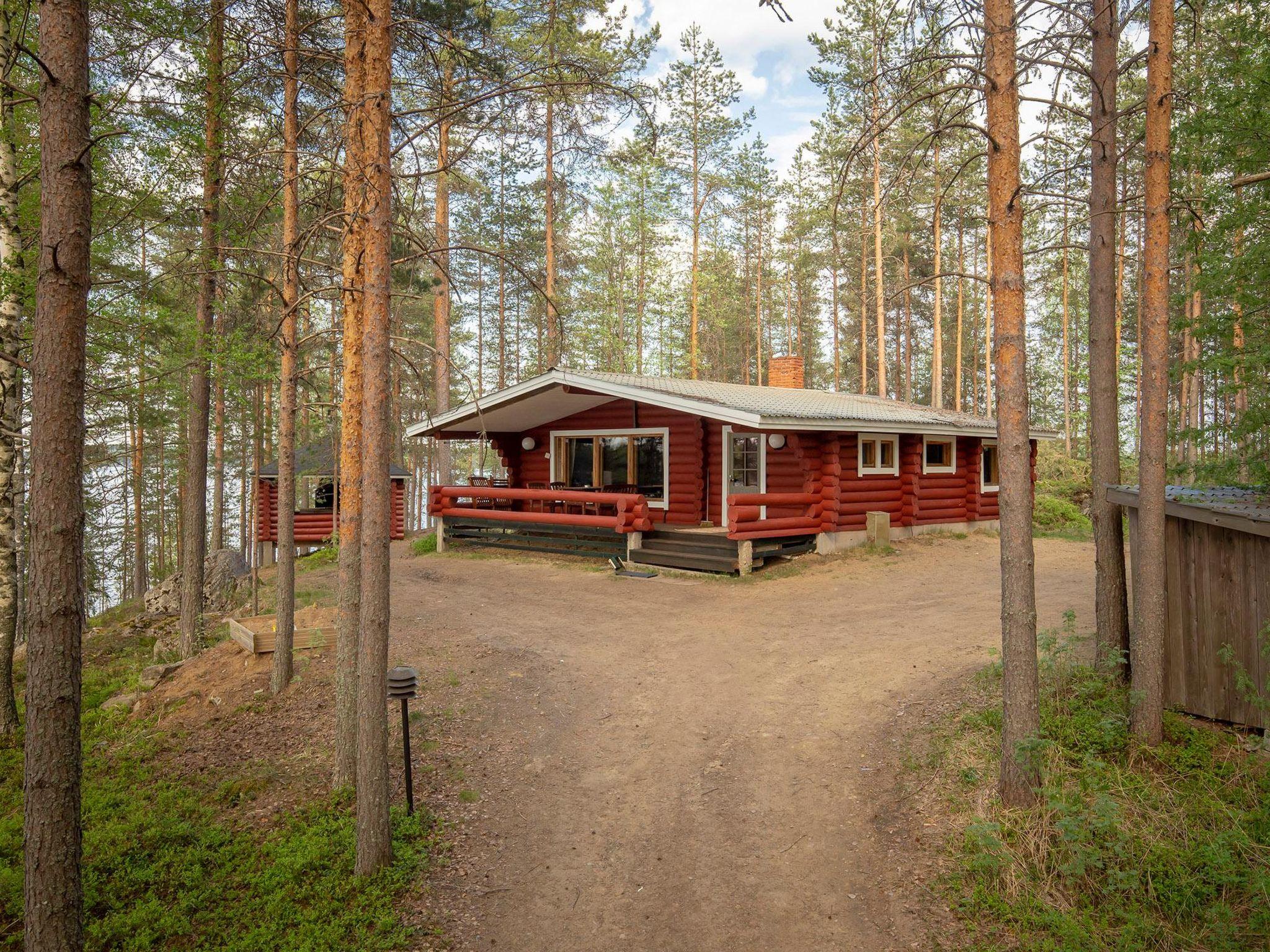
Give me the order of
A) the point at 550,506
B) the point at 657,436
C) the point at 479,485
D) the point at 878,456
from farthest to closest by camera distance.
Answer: the point at 479,485 < the point at 550,506 < the point at 657,436 < the point at 878,456

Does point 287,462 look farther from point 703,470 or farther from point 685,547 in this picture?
point 703,470

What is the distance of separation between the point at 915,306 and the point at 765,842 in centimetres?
2922

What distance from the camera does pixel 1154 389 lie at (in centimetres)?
483

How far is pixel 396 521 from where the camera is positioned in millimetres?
19266

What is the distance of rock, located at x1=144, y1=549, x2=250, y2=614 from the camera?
11.5 m

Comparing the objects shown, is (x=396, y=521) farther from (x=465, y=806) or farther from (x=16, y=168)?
(x=465, y=806)

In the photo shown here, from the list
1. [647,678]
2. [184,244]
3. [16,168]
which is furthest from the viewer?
[184,244]

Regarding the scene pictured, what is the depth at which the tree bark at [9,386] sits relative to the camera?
6.10 meters

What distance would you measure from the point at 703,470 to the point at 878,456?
3508 millimetres

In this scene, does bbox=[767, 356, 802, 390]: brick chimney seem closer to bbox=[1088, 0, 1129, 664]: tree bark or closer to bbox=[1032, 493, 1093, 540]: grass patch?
bbox=[1032, 493, 1093, 540]: grass patch

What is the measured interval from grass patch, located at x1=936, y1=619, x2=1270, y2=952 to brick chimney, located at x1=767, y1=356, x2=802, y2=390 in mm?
15470

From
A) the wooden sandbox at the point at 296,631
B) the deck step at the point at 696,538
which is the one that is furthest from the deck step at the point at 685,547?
the wooden sandbox at the point at 296,631

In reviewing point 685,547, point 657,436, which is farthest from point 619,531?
point 657,436

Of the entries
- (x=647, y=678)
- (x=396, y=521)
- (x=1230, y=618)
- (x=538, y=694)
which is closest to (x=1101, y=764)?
(x=1230, y=618)
